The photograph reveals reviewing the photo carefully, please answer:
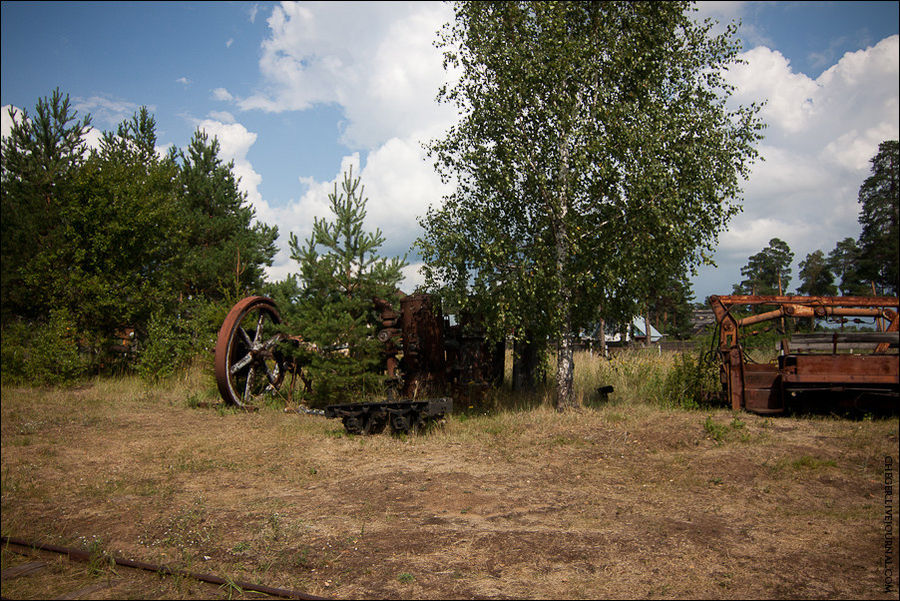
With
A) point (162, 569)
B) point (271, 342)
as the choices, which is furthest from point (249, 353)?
point (162, 569)

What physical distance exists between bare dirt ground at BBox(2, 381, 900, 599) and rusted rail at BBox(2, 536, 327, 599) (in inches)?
3.5

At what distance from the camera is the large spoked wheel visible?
41.9ft

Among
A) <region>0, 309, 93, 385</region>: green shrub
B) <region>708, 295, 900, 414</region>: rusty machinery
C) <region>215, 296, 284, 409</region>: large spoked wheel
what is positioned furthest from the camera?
<region>0, 309, 93, 385</region>: green shrub

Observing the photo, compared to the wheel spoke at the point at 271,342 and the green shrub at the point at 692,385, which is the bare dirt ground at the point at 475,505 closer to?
the green shrub at the point at 692,385

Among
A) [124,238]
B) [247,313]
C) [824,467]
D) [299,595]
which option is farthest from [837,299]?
[124,238]

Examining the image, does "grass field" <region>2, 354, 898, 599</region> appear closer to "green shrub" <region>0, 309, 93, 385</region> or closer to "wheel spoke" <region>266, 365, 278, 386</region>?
"wheel spoke" <region>266, 365, 278, 386</region>

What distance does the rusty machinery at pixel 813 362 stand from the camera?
396 inches

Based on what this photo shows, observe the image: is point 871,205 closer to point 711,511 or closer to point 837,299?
point 837,299

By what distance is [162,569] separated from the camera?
4496 millimetres

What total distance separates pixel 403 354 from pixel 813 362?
7799 millimetres

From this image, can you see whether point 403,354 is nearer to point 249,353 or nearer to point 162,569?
point 249,353

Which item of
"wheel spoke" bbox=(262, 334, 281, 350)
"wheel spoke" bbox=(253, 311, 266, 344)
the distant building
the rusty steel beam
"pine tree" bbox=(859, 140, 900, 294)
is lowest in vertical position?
"wheel spoke" bbox=(262, 334, 281, 350)

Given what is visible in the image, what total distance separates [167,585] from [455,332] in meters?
9.08

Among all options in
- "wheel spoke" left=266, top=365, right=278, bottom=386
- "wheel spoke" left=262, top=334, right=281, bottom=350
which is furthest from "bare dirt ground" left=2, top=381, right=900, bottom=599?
"wheel spoke" left=266, top=365, right=278, bottom=386
